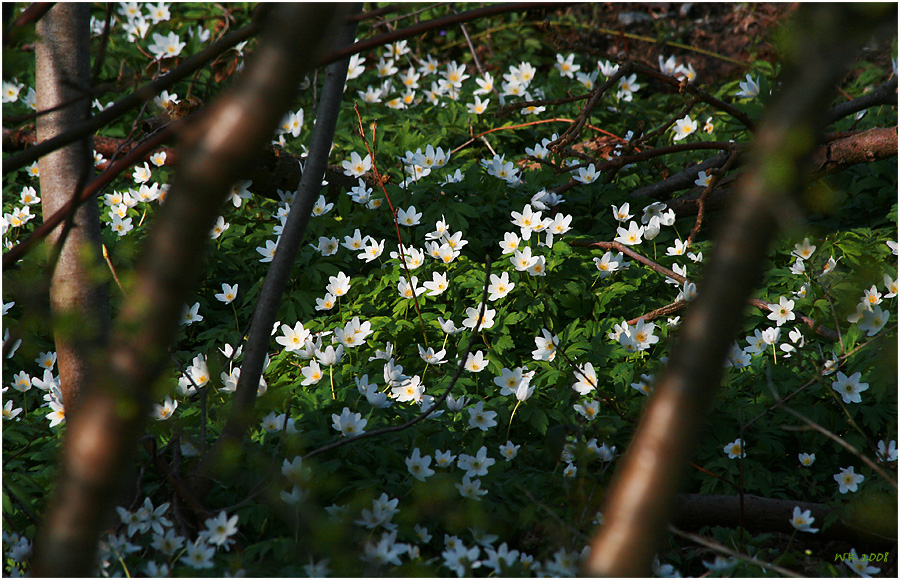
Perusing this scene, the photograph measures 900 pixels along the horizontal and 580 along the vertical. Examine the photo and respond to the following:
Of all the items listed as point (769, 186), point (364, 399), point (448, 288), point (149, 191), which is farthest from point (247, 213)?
point (769, 186)

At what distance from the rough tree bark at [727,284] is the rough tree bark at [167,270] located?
693mm

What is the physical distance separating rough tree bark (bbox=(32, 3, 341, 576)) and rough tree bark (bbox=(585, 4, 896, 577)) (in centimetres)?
69

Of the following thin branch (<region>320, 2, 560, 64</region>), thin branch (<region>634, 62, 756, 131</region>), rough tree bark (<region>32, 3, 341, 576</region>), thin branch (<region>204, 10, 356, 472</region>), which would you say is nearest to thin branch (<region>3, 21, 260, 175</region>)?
thin branch (<region>320, 2, 560, 64</region>)

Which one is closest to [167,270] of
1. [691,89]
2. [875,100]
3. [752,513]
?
[752,513]

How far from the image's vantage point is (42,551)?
46.1 inches

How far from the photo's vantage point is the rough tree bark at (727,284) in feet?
3.21

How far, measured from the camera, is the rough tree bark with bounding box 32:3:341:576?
3.51ft

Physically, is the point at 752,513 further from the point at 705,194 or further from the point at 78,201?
the point at 78,201

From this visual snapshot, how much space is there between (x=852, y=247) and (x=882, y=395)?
0.99m

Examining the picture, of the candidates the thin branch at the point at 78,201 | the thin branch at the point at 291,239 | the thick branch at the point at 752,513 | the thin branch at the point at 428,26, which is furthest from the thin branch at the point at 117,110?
the thick branch at the point at 752,513

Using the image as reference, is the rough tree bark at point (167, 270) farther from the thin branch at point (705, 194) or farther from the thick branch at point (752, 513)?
the thin branch at point (705, 194)

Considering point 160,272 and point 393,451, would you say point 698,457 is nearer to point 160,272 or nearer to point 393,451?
point 393,451

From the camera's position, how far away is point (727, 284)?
40.5 inches

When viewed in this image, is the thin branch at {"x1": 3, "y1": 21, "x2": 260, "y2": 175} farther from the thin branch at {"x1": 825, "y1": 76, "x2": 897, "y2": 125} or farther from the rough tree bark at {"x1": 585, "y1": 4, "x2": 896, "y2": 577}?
the thin branch at {"x1": 825, "y1": 76, "x2": 897, "y2": 125}
